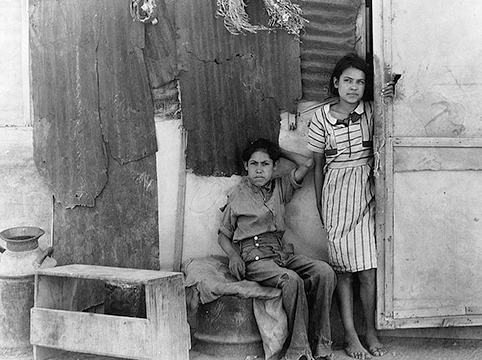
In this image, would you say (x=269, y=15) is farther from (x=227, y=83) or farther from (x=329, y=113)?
(x=329, y=113)

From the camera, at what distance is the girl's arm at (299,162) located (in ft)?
14.1

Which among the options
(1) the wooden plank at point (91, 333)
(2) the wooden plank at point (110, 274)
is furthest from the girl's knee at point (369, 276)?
(1) the wooden plank at point (91, 333)

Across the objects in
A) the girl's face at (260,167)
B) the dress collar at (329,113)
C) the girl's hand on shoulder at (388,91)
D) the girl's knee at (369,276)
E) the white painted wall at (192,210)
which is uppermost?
the girl's hand on shoulder at (388,91)

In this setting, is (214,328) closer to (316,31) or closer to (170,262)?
(170,262)

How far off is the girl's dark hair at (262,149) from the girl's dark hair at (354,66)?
1.99ft

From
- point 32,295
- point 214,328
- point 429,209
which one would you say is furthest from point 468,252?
point 32,295

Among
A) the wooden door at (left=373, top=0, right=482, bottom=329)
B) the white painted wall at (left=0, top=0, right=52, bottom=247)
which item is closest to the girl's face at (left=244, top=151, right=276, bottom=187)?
the wooden door at (left=373, top=0, right=482, bottom=329)

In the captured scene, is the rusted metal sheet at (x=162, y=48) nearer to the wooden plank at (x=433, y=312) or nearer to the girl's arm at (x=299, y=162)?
the girl's arm at (x=299, y=162)

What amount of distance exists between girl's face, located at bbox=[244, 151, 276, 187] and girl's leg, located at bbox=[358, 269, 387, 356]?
92 cm

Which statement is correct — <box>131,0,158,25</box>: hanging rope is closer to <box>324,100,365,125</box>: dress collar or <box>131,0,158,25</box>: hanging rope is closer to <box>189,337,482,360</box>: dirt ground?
<box>324,100,365,125</box>: dress collar

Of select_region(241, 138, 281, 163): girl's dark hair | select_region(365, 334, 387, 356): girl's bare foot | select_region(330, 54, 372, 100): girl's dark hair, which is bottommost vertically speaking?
select_region(365, 334, 387, 356): girl's bare foot

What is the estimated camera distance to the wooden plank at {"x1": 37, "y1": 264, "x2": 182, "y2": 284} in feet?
12.0

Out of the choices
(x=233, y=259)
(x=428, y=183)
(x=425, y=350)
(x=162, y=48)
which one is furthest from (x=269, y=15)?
(x=425, y=350)

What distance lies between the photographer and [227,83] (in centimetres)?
440
